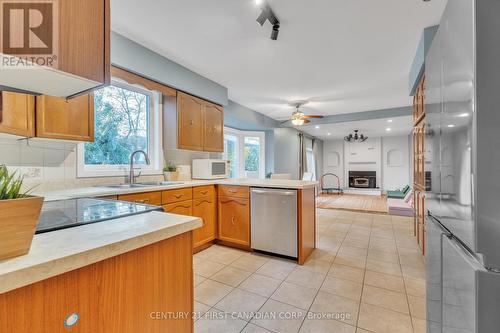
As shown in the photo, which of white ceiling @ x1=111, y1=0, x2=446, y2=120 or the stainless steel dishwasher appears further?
the stainless steel dishwasher

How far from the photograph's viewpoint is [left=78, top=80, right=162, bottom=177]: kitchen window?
246cm

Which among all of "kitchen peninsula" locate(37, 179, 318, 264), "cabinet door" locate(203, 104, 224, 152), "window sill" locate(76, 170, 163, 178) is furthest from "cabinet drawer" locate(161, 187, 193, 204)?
"cabinet door" locate(203, 104, 224, 152)

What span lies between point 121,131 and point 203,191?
1.23 meters

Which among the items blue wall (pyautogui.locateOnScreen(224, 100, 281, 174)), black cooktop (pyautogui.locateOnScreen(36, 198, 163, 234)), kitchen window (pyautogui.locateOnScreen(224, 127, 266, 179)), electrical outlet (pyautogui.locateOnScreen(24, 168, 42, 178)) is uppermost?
blue wall (pyautogui.locateOnScreen(224, 100, 281, 174))

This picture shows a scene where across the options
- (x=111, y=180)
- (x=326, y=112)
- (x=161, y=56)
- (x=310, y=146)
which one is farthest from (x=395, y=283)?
(x=310, y=146)

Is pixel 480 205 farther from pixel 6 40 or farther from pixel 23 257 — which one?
pixel 6 40

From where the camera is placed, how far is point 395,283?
2.11 meters

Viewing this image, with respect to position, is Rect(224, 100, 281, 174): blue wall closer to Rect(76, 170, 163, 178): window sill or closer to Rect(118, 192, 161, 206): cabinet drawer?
Rect(76, 170, 163, 178): window sill

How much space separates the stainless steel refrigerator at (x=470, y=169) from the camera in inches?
23.3

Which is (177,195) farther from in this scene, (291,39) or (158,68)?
(291,39)

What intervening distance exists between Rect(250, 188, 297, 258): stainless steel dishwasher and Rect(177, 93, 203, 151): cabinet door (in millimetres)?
1172

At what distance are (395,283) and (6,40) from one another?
2.88 meters

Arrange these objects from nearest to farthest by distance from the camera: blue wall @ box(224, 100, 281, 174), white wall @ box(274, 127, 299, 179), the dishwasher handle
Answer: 1. the dishwasher handle
2. blue wall @ box(224, 100, 281, 174)
3. white wall @ box(274, 127, 299, 179)

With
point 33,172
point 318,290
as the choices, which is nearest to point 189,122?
point 33,172
